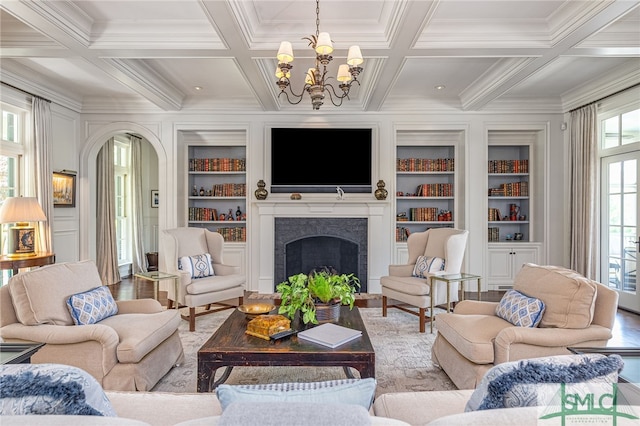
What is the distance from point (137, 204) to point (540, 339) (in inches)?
275

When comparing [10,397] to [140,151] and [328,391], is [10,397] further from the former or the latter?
[140,151]

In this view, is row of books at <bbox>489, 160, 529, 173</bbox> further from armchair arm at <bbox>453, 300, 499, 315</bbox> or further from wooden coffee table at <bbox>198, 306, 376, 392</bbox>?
wooden coffee table at <bbox>198, 306, 376, 392</bbox>

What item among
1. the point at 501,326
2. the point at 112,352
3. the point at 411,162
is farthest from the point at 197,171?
the point at 501,326

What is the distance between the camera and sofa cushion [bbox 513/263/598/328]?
7.19 feet

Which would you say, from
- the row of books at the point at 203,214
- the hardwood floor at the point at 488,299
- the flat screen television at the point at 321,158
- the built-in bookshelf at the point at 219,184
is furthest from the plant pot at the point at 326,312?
the row of books at the point at 203,214

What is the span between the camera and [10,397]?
94cm

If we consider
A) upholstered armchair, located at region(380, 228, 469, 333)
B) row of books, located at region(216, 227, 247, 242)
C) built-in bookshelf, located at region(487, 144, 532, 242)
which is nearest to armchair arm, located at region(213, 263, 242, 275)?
row of books, located at region(216, 227, 247, 242)

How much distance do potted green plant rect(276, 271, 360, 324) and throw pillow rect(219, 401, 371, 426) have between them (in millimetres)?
1679

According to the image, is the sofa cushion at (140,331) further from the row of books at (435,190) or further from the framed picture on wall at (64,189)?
the row of books at (435,190)

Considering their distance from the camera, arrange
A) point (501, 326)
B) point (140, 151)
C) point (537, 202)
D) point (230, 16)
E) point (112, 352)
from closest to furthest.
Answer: point (112, 352), point (501, 326), point (230, 16), point (537, 202), point (140, 151)

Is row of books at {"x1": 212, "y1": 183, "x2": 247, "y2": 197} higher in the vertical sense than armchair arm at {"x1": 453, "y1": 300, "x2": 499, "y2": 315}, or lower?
higher

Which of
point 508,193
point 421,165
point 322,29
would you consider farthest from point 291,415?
point 508,193

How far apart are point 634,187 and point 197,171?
6108 millimetres

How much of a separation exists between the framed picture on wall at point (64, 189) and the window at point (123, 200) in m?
1.37
